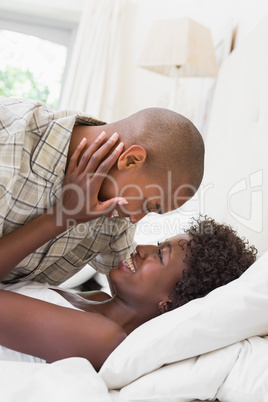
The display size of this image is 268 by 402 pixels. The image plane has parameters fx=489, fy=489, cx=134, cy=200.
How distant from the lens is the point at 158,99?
4.11 m

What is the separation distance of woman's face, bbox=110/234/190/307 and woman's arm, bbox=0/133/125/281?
0.20 metres

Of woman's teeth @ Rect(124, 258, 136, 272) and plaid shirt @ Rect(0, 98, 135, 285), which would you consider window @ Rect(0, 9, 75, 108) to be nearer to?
plaid shirt @ Rect(0, 98, 135, 285)

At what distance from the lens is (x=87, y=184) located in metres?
1.33

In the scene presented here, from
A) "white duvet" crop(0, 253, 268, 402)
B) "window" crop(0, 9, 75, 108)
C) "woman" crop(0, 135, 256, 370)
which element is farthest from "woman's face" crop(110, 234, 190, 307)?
"window" crop(0, 9, 75, 108)

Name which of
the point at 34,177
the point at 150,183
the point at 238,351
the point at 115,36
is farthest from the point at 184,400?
the point at 115,36

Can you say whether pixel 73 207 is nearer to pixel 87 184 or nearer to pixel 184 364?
pixel 87 184

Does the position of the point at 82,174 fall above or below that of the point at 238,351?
above

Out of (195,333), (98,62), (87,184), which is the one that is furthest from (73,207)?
(98,62)

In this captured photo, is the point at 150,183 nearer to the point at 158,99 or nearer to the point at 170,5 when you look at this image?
the point at 158,99

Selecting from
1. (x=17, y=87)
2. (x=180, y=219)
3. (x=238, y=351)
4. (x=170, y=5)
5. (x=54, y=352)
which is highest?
(x=170, y=5)

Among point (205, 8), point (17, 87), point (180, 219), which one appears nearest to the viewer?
point (180, 219)

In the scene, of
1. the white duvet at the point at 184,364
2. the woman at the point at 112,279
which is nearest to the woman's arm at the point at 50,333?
the woman at the point at 112,279

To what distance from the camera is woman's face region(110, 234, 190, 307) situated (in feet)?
4.58

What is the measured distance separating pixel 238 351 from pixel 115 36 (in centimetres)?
354
